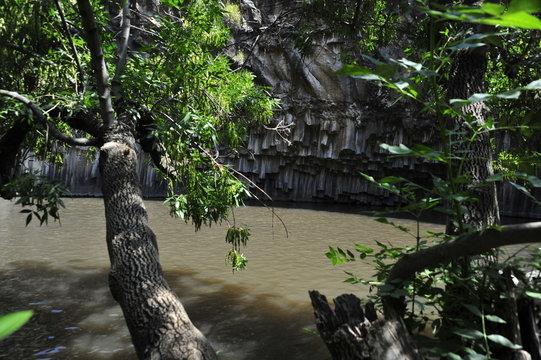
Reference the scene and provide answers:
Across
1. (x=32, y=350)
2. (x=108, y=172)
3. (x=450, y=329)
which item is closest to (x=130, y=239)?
(x=108, y=172)

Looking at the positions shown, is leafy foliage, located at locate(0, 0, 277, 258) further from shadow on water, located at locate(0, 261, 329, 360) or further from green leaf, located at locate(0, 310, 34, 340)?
green leaf, located at locate(0, 310, 34, 340)

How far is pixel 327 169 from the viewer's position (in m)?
22.8

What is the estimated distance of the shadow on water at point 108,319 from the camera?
4793 mm

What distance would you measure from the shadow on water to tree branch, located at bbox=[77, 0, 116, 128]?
8.03ft

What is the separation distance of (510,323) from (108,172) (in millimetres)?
3316

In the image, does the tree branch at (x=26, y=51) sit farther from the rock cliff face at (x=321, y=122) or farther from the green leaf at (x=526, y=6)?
the rock cliff face at (x=321, y=122)

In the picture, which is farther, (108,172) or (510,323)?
(108,172)

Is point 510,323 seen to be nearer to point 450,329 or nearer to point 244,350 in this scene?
point 450,329

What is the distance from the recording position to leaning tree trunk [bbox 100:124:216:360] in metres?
2.68

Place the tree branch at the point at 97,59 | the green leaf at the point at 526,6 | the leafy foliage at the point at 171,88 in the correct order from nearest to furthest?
the green leaf at the point at 526,6 → the tree branch at the point at 97,59 → the leafy foliage at the point at 171,88

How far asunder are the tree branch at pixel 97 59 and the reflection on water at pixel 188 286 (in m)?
1.76

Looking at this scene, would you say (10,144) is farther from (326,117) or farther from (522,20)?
(326,117)

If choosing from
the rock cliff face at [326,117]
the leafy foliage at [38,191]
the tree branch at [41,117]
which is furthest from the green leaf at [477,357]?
the rock cliff face at [326,117]

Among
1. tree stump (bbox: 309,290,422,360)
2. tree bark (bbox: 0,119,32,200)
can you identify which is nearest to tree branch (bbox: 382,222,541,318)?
tree stump (bbox: 309,290,422,360)
